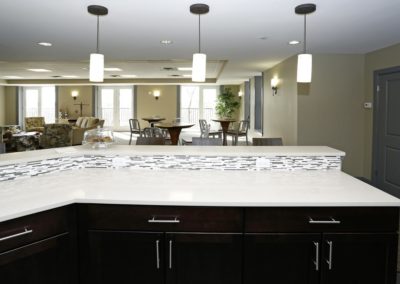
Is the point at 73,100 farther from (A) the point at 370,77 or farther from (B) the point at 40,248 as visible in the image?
(B) the point at 40,248

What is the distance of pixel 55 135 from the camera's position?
8570 mm

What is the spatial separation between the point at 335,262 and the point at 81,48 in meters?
5.01

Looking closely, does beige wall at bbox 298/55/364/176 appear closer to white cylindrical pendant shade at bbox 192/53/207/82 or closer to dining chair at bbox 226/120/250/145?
dining chair at bbox 226/120/250/145

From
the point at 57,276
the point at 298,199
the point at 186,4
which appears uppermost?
the point at 186,4

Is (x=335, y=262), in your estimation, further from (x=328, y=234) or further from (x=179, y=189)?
(x=179, y=189)

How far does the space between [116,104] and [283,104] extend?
979cm

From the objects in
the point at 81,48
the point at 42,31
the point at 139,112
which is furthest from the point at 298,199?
the point at 139,112

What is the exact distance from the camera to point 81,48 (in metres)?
5.41

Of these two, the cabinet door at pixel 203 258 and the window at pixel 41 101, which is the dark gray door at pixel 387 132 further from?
the window at pixel 41 101

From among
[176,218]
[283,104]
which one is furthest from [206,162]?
[283,104]

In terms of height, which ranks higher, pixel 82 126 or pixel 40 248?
pixel 82 126

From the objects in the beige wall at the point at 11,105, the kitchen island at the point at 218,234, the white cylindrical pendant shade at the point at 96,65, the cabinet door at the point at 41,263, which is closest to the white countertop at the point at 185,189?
the kitchen island at the point at 218,234

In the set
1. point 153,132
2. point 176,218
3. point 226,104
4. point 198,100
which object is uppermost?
point 198,100

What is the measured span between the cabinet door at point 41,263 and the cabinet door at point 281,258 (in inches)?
36.5
